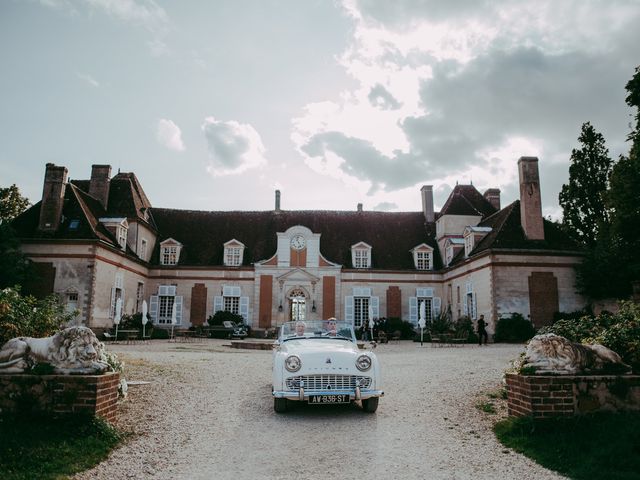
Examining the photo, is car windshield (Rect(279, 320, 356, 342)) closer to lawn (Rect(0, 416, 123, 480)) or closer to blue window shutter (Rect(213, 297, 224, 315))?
lawn (Rect(0, 416, 123, 480))

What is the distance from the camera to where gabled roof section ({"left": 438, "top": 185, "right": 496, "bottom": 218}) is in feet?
110

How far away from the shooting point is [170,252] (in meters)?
34.0

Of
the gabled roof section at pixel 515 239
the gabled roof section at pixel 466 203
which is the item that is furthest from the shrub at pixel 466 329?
the gabled roof section at pixel 466 203

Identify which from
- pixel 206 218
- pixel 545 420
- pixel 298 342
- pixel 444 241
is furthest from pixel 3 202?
pixel 545 420

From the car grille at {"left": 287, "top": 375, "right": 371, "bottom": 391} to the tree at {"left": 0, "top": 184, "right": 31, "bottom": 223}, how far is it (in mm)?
30953


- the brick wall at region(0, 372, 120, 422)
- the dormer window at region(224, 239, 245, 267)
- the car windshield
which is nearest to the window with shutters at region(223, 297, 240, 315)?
the dormer window at region(224, 239, 245, 267)

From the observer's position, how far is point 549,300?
2620cm

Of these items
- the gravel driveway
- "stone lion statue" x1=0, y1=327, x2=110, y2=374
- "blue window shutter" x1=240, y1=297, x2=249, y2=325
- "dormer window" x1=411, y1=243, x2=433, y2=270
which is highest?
"dormer window" x1=411, y1=243, x2=433, y2=270

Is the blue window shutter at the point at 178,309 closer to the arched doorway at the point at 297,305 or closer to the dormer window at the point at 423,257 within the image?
the arched doorway at the point at 297,305

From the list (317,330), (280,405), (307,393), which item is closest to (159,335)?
(317,330)

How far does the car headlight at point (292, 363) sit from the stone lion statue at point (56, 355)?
8.33ft

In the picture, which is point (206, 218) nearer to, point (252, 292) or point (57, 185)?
point (252, 292)

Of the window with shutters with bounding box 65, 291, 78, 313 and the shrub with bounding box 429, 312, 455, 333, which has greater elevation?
the window with shutters with bounding box 65, 291, 78, 313

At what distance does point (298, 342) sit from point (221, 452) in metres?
3.10
